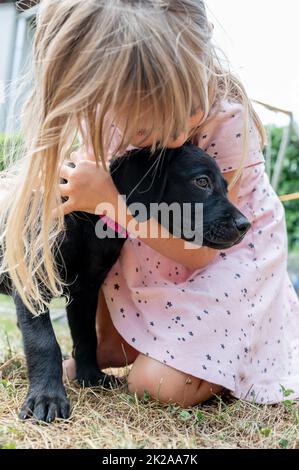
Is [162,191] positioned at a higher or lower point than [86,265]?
higher

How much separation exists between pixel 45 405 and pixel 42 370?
11 centimetres

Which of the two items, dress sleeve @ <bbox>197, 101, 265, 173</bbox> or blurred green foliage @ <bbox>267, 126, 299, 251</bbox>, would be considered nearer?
dress sleeve @ <bbox>197, 101, 265, 173</bbox>

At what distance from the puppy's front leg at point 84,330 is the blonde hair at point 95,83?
0.38 m

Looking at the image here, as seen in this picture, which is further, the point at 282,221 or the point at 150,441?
the point at 282,221

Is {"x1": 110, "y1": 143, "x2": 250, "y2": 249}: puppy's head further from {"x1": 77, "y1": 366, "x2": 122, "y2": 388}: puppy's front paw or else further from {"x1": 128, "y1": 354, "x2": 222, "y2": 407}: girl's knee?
{"x1": 77, "y1": 366, "x2": 122, "y2": 388}: puppy's front paw

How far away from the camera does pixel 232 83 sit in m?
2.03

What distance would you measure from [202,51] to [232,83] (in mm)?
382

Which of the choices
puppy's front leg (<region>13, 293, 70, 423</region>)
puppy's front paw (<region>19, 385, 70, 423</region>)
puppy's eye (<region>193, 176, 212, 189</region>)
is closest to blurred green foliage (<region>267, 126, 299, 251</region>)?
puppy's eye (<region>193, 176, 212, 189</region>)

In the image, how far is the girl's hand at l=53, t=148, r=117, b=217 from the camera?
5.92 feet

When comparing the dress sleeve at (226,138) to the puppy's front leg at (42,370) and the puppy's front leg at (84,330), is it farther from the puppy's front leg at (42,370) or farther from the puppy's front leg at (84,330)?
the puppy's front leg at (42,370)

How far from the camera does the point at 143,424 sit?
168cm

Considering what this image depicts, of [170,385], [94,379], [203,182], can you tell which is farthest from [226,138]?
[94,379]
